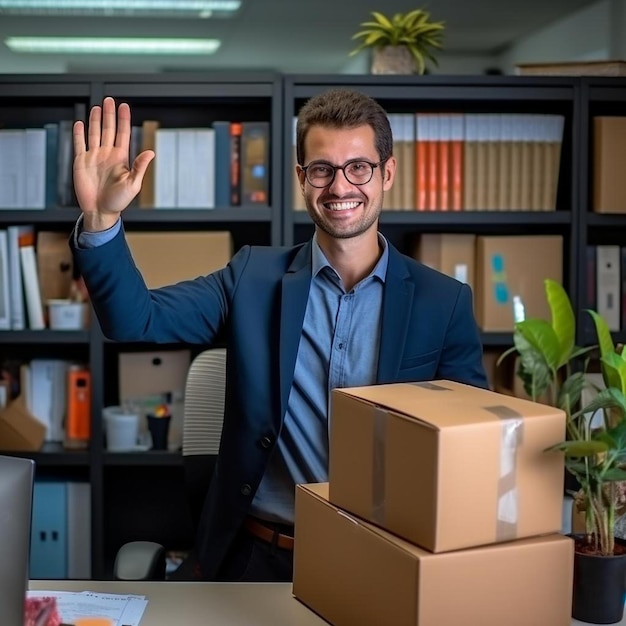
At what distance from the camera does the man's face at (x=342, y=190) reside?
1785mm

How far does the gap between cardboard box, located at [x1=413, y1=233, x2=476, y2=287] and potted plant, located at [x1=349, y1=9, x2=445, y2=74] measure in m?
0.56

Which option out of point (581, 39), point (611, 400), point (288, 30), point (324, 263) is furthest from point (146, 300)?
point (288, 30)

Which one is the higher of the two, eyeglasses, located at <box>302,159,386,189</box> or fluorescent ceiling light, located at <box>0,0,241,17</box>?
fluorescent ceiling light, located at <box>0,0,241,17</box>

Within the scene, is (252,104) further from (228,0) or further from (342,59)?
(342,59)

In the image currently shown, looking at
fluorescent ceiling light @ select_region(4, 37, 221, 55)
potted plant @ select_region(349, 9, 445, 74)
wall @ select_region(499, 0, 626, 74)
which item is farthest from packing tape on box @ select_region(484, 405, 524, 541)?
fluorescent ceiling light @ select_region(4, 37, 221, 55)

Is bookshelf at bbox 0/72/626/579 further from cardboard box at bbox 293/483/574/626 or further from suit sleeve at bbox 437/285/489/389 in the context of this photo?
cardboard box at bbox 293/483/574/626

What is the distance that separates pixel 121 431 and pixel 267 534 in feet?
4.20

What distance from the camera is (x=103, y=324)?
1.70m

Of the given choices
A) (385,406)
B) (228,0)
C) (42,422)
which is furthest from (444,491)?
(228,0)

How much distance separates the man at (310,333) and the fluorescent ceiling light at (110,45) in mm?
4960

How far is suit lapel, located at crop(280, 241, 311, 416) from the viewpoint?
70.6 inches

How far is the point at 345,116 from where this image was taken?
181cm

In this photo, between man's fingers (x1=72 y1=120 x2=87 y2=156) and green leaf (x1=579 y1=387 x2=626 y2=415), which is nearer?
green leaf (x1=579 y1=387 x2=626 y2=415)

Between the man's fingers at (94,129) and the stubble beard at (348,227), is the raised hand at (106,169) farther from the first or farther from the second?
the stubble beard at (348,227)
